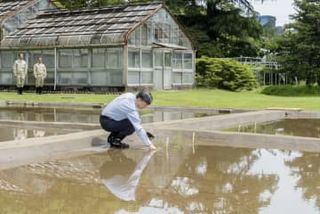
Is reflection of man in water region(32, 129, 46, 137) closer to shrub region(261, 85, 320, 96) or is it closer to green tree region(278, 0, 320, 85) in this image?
shrub region(261, 85, 320, 96)

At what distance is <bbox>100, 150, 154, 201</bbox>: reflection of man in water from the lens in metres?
6.86

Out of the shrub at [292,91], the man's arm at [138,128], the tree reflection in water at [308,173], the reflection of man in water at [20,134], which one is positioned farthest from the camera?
the shrub at [292,91]

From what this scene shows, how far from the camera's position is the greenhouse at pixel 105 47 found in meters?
30.7

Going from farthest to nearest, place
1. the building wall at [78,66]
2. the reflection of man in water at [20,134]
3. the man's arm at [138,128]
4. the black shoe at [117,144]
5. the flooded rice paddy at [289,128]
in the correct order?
1. the building wall at [78,66]
2. the flooded rice paddy at [289,128]
3. the reflection of man in water at [20,134]
4. the black shoe at [117,144]
5. the man's arm at [138,128]

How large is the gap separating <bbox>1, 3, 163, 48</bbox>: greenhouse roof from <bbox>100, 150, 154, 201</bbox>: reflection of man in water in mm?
20753

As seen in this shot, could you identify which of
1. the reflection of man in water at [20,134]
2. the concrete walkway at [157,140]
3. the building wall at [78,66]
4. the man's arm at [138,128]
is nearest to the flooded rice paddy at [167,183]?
the man's arm at [138,128]

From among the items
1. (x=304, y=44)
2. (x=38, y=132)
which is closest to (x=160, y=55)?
(x=304, y=44)

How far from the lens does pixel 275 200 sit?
6.49 metres

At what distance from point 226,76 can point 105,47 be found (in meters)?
8.19

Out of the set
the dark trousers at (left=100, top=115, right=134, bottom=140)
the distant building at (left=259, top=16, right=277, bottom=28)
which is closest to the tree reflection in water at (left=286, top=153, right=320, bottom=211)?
the dark trousers at (left=100, top=115, right=134, bottom=140)

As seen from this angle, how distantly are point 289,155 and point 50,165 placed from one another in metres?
3.77

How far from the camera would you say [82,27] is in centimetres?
3198

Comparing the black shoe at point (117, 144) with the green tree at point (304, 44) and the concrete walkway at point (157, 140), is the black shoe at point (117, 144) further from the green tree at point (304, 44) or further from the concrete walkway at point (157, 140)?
the green tree at point (304, 44)

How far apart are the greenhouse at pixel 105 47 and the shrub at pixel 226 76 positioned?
4.37 feet
